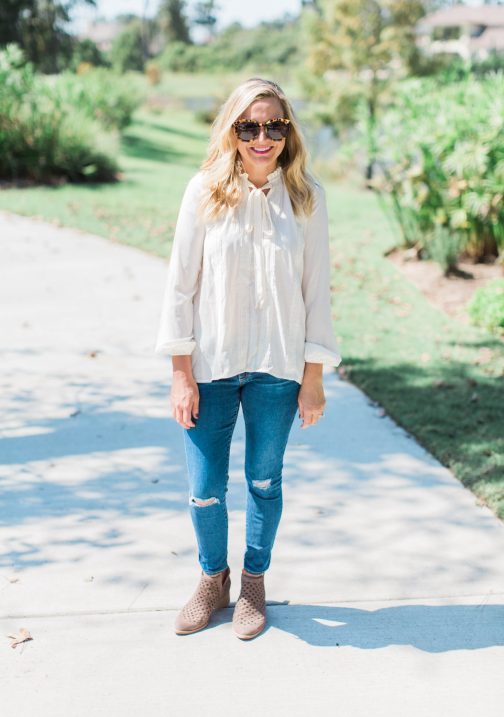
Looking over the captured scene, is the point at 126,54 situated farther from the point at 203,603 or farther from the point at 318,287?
the point at 203,603

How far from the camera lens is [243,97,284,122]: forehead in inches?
103

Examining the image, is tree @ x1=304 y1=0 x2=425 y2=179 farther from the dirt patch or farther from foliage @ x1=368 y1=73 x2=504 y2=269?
the dirt patch

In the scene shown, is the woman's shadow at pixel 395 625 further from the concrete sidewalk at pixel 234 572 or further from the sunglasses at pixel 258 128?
the sunglasses at pixel 258 128

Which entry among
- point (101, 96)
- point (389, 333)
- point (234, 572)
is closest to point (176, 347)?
point (234, 572)

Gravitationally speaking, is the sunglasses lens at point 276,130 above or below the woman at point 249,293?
above

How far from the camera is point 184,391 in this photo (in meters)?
2.75

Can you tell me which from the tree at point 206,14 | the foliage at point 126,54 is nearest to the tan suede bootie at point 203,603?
the foliage at point 126,54

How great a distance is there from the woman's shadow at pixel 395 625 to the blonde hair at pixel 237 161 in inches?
58.9

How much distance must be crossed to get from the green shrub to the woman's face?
4.57 m

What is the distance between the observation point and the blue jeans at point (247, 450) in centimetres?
279

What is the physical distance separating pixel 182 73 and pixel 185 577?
66774 millimetres

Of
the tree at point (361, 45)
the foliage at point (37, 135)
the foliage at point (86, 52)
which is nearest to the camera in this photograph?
the foliage at point (37, 135)

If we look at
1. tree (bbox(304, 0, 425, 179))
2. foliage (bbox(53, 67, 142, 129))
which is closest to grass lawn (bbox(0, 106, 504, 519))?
foliage (bbox(53, 67, 142, 129))

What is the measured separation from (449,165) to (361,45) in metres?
11.3
